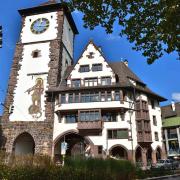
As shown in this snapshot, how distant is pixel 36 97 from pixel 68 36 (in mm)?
16009

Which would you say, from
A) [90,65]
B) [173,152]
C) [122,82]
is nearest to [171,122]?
[173,152]

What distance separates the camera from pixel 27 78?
42625 millimetres

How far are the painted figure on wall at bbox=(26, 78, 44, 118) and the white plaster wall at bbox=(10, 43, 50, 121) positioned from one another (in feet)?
1.56

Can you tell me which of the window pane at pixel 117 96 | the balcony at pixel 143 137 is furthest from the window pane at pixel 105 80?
the balcony at pixel 143 137

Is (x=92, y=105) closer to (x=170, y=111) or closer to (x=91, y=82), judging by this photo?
(x=91, y=82)

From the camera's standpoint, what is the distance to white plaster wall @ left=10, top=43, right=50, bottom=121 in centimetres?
4000

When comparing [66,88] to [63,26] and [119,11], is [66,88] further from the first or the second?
[119,11]

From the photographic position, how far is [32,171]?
12781mm

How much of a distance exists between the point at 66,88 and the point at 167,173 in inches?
775

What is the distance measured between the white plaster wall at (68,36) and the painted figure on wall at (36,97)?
10226 mm

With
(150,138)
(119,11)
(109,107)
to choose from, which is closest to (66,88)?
(109,107)

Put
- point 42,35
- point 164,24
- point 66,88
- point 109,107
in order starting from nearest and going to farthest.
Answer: point 164,24 → point 109,107 → point 66,88 → point 42,35

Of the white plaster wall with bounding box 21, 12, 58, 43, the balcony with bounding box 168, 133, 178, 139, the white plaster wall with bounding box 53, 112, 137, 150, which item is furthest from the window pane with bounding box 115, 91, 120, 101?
the balcony with bounding box 168, 133, 178, 139

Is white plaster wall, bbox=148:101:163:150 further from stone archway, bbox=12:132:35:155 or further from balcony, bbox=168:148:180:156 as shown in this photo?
stone archway, bbox=12:132:35:155
